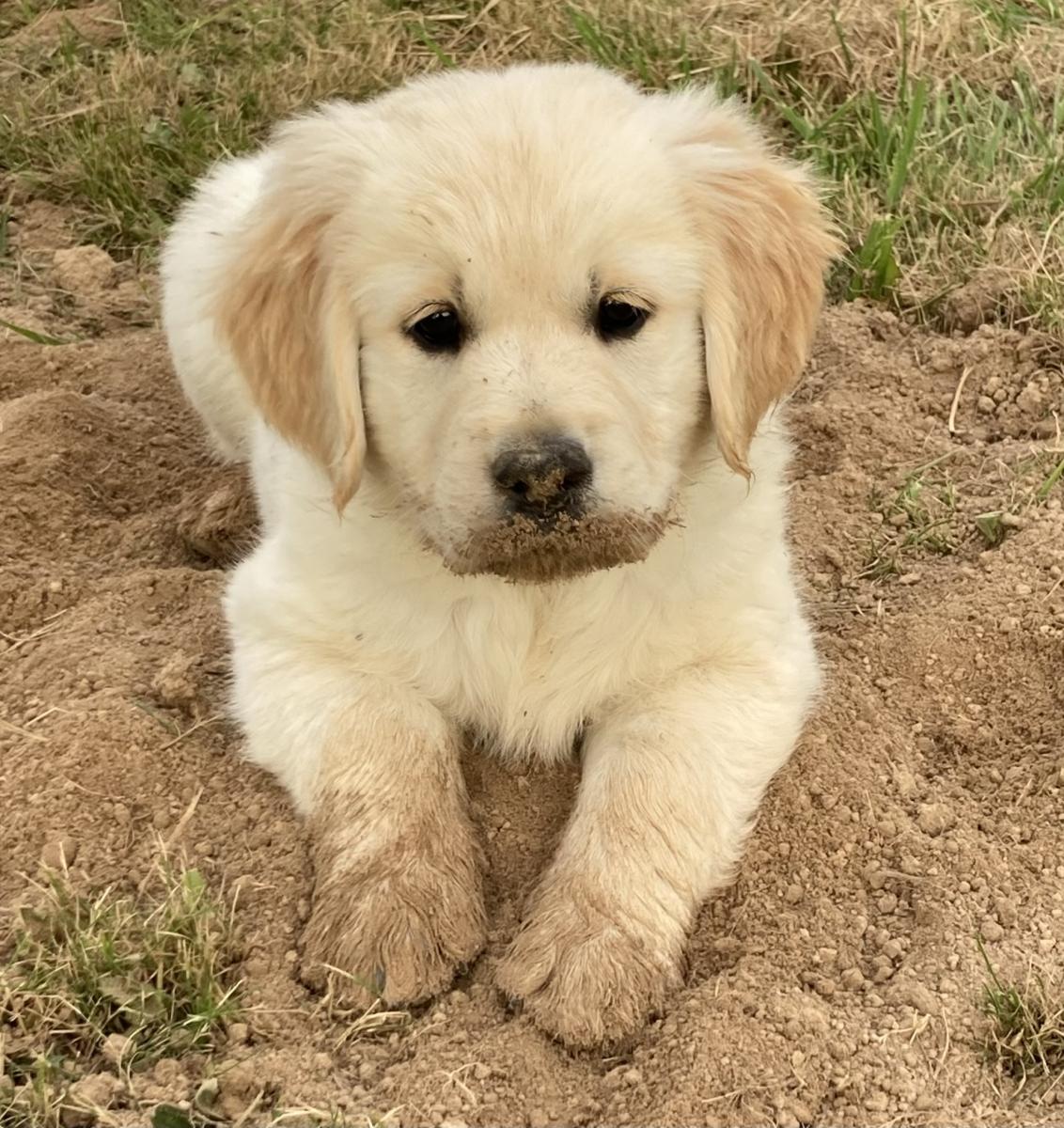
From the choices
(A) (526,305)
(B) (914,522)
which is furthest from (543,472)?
(B) (914,522)

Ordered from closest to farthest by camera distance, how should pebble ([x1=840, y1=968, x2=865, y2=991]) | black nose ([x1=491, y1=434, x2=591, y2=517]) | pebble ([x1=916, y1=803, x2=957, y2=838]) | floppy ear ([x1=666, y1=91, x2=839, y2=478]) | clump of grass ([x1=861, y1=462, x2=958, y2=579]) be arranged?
black nose ([x1=491, y1=434, x2=591, y2=517])
pebble ([x1=840, y1=968, x2=865, y2=991])
floppy ear ([x1=666, y1=91, x2=839, y2=478])
pebble ([x1=916, y1=803, x2=957, y2=838])
clump of grass ([x1=861, y1=462, x2=958, y2=579])

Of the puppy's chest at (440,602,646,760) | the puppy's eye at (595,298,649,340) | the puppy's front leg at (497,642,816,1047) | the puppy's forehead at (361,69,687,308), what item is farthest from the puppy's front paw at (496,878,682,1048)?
the puppy's forehead at (361,69,687,308)

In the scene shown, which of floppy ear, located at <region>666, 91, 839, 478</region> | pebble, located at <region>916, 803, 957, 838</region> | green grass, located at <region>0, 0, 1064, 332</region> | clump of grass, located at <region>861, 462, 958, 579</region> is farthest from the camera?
green grass, located at <region>0, 0, 1064, 332</region>

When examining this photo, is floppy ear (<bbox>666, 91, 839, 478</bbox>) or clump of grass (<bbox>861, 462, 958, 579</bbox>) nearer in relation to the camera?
floppy ear (<bbox>666, 91, 839, 478</bbox>)

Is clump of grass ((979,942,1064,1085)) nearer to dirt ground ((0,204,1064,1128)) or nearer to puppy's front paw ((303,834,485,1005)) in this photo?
dirt ground ((0,204,1064,1128))

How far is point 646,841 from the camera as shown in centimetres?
246

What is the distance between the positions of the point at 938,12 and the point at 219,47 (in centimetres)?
285

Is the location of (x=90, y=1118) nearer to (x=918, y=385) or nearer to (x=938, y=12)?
(x=918, y=385)

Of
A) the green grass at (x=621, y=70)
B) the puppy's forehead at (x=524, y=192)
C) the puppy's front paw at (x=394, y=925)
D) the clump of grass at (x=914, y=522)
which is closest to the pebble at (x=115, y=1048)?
the puppy's front paw at (x=394, y=925)

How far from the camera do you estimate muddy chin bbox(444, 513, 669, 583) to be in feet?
7.27

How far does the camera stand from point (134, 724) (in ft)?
9.36

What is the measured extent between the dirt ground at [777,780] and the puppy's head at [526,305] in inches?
30.2

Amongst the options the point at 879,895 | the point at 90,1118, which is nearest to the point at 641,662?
the point at 879,895

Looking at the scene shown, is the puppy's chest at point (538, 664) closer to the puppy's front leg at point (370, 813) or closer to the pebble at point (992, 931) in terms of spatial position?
the puppy's front leg at point (370, 813)
